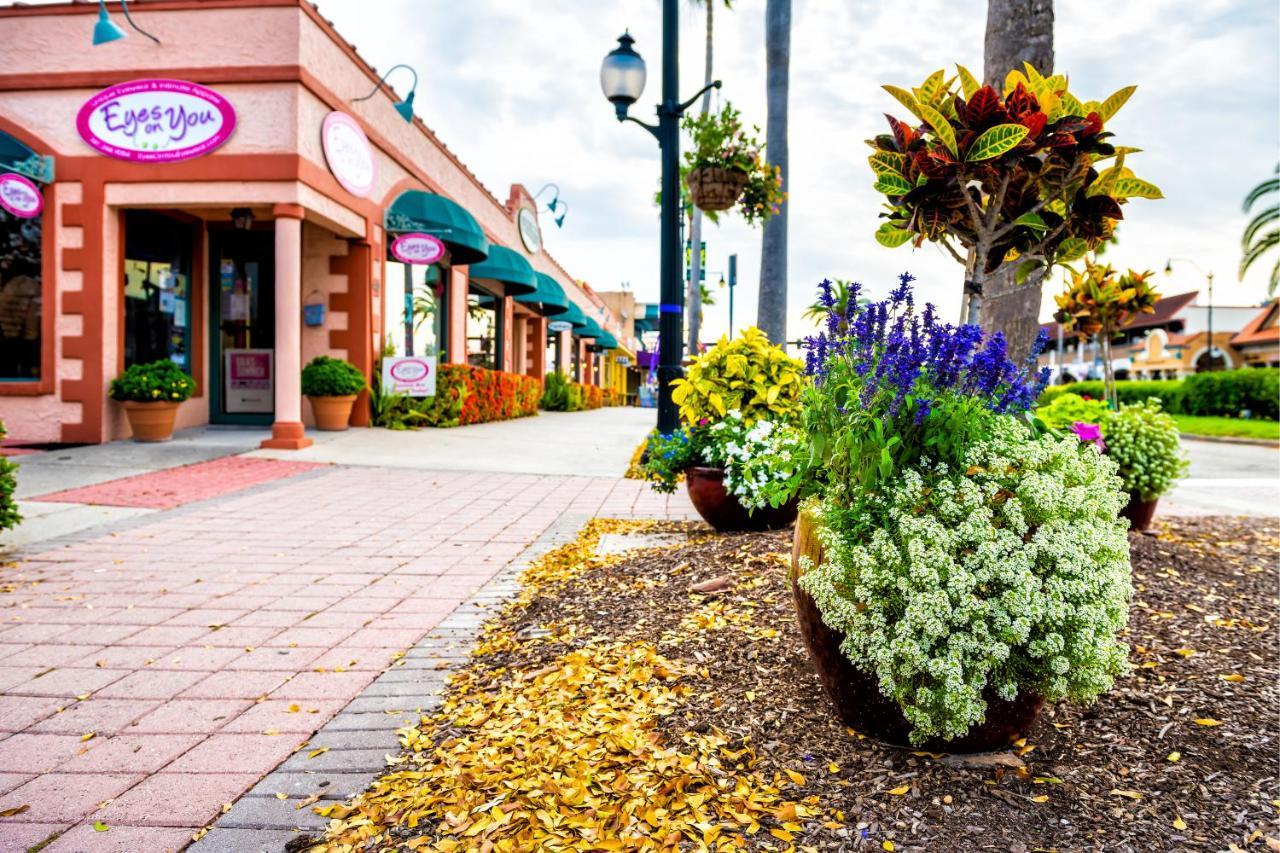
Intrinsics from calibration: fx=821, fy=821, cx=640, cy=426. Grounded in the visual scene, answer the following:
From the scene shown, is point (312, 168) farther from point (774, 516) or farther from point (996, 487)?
point (996, 487)

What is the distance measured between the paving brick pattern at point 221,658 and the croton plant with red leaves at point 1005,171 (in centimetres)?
251

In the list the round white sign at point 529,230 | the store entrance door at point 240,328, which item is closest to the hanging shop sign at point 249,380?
the store entrance door at point 240,328

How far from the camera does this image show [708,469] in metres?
5.15

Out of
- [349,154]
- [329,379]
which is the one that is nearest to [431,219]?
[349,154]

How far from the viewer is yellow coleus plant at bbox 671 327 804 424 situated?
5.35 m

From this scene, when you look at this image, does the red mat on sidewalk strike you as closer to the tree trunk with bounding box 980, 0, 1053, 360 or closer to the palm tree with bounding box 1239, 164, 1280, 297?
the tree trunk with bounding box 980, 0, 1053, 360

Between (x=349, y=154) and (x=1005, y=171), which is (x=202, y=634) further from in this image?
(x=349, y=154)

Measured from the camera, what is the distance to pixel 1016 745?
227 cm

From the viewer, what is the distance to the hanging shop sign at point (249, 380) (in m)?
12.5

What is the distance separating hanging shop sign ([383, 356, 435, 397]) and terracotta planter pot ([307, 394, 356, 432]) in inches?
29.3

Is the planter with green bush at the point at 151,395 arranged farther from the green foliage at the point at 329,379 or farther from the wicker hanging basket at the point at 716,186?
the wicker hanging basket at the point at 716,186

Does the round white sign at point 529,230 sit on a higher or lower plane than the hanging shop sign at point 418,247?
higher

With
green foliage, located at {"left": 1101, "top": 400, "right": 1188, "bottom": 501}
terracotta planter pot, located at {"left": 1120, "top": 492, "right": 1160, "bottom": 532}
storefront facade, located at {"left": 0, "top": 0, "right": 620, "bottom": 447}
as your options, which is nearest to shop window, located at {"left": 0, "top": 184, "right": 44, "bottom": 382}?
storefront facade, located at {"left": 0, "top": 0, "right": 620, "bottom": 447}

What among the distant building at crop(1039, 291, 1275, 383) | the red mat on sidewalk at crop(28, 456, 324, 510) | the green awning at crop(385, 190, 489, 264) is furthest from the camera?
the distant building at crop(1039, 291, 1275, 383)
